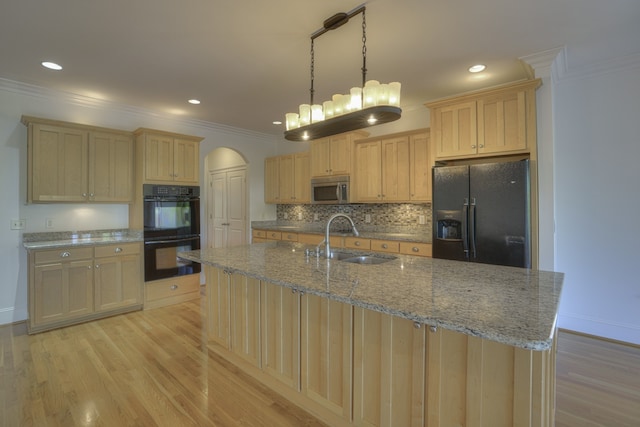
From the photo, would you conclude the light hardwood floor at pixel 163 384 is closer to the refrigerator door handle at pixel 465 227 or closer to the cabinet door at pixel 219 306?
the cabinet door at pixel 219 306

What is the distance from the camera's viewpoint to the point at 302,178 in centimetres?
532

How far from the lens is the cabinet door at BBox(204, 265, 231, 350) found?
2506mm

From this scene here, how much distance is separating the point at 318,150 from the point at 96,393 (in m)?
3.94

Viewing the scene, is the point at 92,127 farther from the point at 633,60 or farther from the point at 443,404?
the point at 633,60

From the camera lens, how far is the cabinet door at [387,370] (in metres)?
1.40

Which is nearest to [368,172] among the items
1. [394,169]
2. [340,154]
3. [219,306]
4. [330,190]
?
[394,169]

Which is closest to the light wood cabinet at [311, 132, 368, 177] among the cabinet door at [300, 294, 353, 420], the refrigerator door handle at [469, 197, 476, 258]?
the refrigerator door handle at [469, 197, 476, 258]

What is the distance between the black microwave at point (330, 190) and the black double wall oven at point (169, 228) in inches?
70.8

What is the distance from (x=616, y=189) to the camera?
3004 mm

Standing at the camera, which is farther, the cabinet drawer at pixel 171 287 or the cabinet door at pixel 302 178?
the cabinet door at pixel 302 178

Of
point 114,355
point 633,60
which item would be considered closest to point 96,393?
point 114,355

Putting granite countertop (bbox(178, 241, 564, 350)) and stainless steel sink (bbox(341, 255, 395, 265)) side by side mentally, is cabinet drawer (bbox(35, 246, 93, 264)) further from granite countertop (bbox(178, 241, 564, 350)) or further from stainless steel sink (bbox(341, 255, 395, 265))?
stainless steel sink (bbox(341, 255, 395, 265))

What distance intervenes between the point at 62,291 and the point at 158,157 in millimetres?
1863

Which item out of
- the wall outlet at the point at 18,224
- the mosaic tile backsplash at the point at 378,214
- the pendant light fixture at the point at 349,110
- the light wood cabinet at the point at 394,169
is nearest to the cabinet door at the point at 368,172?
the light wood cabinet at the point at 394,169
